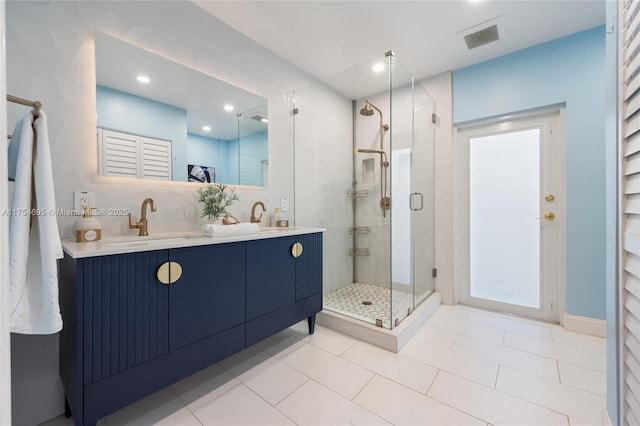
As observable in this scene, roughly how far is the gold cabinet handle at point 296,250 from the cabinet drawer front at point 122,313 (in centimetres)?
85

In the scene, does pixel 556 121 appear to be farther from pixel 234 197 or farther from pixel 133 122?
pixel 133 122

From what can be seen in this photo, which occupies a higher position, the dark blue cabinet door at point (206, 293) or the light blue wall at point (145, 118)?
the light blue wall at point (145, 118)

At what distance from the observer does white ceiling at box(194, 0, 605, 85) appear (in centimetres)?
189

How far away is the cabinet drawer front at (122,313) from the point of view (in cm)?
105

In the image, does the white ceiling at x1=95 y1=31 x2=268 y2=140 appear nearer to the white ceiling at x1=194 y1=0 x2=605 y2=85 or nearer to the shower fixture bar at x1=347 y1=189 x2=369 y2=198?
the white ceiling at x1=194 y1=0 x2=605 y2=85

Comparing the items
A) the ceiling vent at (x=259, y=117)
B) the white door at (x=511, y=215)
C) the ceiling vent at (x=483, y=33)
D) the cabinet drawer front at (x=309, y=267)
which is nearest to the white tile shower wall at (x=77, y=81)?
the ceiling vent at (x=259, y=117)

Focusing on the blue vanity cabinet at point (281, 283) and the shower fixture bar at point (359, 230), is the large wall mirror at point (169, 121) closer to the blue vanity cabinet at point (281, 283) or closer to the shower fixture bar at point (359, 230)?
the blue vanity cabinet at point (281, 283)

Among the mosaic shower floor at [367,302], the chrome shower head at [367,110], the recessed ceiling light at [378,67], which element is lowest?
the mosaic shower floor at [367,302]

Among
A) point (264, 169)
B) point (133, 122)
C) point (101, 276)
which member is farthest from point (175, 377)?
point (264, 169)

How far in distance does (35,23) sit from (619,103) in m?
2.56

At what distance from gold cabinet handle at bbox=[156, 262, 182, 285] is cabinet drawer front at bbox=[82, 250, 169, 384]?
21mm

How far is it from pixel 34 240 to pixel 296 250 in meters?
1.32

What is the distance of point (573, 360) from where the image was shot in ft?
5.90

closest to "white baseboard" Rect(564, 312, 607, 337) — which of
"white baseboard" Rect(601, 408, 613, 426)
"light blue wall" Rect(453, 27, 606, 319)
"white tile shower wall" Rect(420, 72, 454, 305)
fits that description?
"light blue wall" Rect(453, 27, 606, 319)
